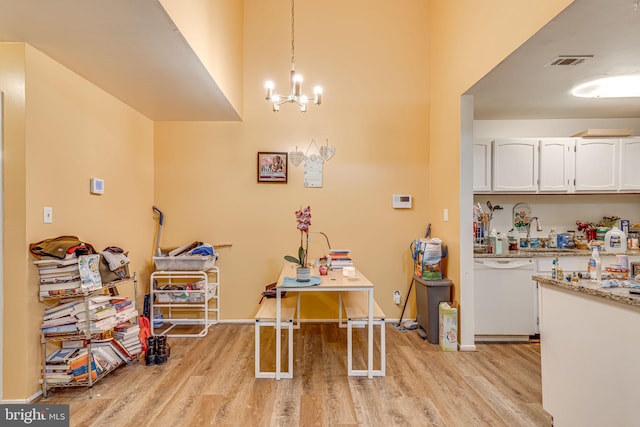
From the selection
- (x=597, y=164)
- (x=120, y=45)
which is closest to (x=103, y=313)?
(x=120, y=45)

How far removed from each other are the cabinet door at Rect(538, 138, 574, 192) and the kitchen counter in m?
2.23

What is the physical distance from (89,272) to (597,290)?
10.2 feet

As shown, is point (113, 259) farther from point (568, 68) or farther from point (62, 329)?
point (568, 68)

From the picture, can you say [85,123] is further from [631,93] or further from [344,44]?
[631,93]

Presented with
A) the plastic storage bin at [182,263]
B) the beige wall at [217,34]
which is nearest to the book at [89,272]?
the plastic storage bin at [182,263]

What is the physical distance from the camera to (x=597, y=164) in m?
3.71

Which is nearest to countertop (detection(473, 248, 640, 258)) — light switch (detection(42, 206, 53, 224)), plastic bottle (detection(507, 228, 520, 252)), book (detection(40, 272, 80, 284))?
plastic bottle (detection(507, 228, 520, 252))

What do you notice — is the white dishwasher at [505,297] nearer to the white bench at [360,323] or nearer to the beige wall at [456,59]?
the beige wall at [456,59]

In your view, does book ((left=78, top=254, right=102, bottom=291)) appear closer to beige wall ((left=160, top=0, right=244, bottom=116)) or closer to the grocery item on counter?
beige wall ((left=160, top=0, right=244, bottom=116))

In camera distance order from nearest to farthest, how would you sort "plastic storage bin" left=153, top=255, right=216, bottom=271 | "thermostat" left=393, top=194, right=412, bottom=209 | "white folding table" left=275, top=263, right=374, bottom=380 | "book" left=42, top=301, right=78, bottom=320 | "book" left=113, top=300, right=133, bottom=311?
1. "book" left=42, top=301, right=78, bottom=320
2. "white folding table" left=275, top=263, right=374, bottom=380
3. "book" left=113, top=300, right=133, bottom=311
4. "plastic storage bin" left=153, top=255, right=216, bottom=271
5. "thermostat" left=393, top=194, right=412, bottom=209

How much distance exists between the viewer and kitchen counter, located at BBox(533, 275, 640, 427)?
4.80 feet

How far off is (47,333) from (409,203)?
353cm

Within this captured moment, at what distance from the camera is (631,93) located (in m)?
3.21

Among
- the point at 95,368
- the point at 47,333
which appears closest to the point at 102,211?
the point at 47,333
